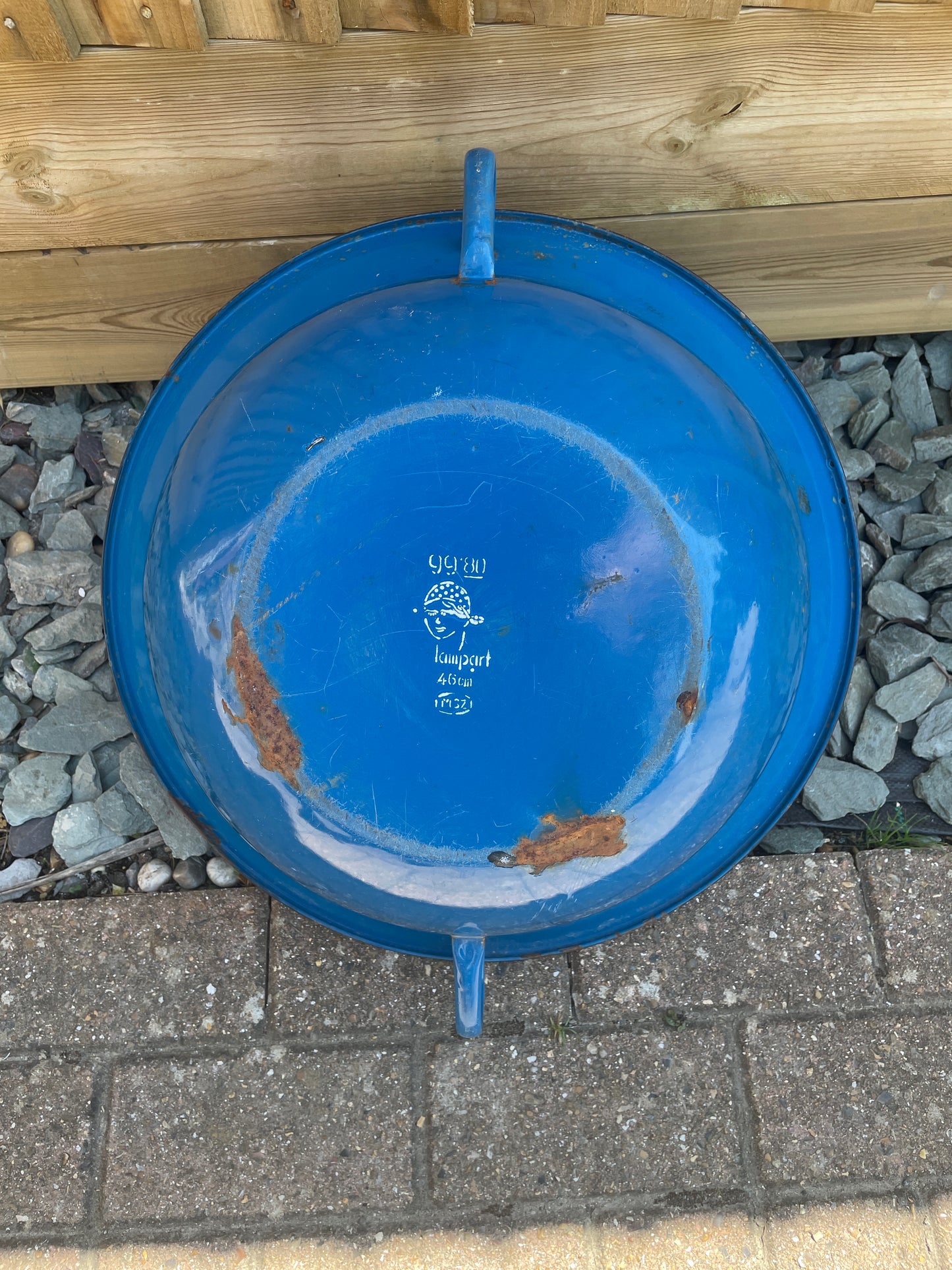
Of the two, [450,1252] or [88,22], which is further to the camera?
[450,1252]

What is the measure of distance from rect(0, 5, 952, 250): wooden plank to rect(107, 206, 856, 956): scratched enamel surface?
0.32 metres

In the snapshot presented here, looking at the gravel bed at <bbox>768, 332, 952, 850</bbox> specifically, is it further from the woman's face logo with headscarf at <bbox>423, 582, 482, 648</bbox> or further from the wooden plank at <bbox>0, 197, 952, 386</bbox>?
the woman's face logo with headscarf at <bbox>423, 582, 482, 648</bbox>

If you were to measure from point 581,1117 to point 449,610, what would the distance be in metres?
0.87

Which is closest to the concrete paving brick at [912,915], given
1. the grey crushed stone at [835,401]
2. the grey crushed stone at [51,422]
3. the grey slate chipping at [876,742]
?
the grey slate chipping at [876,742]

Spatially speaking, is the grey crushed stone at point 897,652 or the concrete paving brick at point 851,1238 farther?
the grey crushed stone at point 897,652

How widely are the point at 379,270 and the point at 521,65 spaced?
13.6 inches

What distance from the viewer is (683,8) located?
106 centimetres

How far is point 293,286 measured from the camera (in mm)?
1077

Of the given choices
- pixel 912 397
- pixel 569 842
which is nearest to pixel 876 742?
pixel 912 397

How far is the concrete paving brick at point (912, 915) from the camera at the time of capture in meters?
1.31

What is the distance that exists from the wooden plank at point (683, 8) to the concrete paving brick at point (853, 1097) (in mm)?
1438

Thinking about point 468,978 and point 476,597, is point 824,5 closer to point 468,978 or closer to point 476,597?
point 476,597

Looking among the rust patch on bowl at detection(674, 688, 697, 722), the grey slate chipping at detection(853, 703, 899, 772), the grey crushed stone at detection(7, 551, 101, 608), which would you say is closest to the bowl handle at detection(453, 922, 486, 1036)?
the rust patch on bowl at detection(674, 688, 697, 722)

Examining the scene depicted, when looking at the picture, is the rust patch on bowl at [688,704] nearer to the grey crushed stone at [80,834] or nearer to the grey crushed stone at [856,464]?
the grey crushed stone at [856,464]
